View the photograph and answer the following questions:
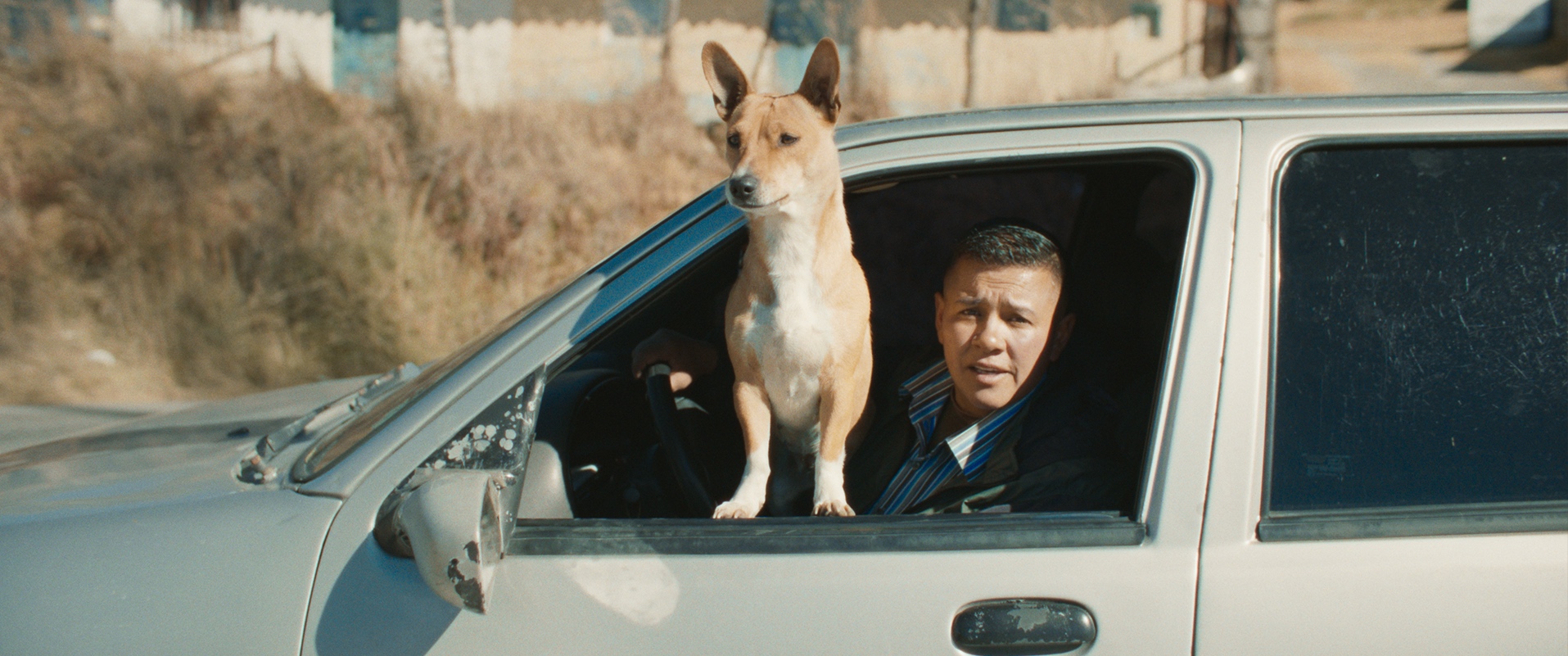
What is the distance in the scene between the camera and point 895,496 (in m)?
2.14

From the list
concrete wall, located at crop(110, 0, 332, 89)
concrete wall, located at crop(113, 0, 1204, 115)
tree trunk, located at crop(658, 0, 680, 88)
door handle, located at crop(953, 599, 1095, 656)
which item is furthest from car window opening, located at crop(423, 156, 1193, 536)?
concrete wall, located at crop(113, 0, 1204, 115)

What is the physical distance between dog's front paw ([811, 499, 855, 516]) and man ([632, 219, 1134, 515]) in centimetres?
18

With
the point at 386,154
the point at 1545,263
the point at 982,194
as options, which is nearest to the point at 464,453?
the point at 1545,263

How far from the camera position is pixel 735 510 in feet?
6.18

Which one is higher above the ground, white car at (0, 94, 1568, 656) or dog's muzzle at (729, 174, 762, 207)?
dog's muzzle at (729, 174, 762, 207)

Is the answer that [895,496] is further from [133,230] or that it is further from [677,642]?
[133,230]

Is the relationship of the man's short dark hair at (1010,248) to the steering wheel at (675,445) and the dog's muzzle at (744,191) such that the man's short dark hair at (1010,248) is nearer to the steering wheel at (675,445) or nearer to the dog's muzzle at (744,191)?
the dog's muzzle at (744,191)

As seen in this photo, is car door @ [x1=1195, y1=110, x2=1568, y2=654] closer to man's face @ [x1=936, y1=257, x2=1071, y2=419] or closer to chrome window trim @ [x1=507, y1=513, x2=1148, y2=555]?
chrome window trim @ [x1=507, y1=513, x2=1148, y2=555]

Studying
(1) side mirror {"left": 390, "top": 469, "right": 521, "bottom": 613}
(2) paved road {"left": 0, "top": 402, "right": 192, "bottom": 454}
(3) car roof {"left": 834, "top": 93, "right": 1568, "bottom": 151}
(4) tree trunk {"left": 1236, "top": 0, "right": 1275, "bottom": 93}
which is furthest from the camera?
(4) tree trunk {"left": 1236, "top": 0, "right": 1275, "bottom": 93}

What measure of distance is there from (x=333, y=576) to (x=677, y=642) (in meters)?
0.52

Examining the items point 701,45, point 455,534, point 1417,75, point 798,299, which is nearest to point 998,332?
point 798,299

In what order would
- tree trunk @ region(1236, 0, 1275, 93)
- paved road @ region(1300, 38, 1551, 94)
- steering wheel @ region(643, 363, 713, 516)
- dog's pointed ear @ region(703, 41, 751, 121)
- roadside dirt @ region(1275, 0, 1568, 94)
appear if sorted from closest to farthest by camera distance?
steering wheel @ region(643, 363, 713, 516), dog's pointed ear @ region(703, 41, 751, 121), tree trunk @ region(1236, 0, 1275, 93), paved road @ region(1300, 38, 1551, 94), roadside dirt @ region(1275, 0, 1568, 94)

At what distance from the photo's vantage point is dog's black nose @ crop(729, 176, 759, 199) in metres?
1.94

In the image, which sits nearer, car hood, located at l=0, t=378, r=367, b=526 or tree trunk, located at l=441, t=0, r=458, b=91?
car hood, located at l=0, t=378, r=367, b=526
